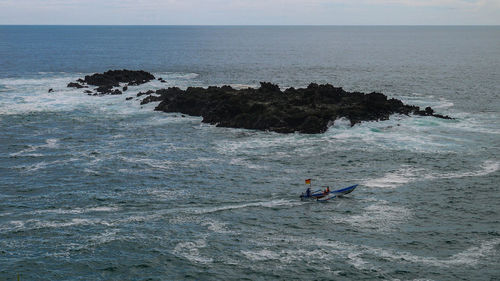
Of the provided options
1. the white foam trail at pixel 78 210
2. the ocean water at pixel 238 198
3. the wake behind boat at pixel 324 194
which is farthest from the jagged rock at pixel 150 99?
the wake behind boat at pixel 324 194

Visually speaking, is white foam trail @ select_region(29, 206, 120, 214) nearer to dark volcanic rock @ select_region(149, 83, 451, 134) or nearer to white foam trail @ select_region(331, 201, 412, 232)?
white foam trail @ select_region(331, 201, 412, 232)

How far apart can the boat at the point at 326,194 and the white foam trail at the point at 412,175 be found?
4.16 metres

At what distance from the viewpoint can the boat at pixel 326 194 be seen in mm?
44438

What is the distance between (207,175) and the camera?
5147 centimetres

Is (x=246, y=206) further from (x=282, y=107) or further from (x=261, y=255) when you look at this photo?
(x=282, y=107)

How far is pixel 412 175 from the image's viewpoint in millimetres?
50719

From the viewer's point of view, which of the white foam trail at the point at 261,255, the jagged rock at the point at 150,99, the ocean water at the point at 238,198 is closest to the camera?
the ocean water at the point at 238,198

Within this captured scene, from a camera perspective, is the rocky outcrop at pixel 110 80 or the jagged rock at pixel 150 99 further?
the rocky outcrop at pixel 110 80

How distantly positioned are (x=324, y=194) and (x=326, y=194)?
235 mm

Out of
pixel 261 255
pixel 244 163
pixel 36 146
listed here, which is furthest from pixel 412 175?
pixel 36 146

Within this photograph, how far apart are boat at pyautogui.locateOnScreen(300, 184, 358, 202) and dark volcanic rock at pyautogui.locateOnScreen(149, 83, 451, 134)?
22772 millimetres

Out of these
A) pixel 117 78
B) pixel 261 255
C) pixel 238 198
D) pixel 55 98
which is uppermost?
pixel 117 78

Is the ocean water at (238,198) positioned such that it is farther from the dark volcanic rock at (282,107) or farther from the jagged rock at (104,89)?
the jagged rock at (104,89)

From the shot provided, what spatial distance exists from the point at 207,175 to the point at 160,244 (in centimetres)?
1584
